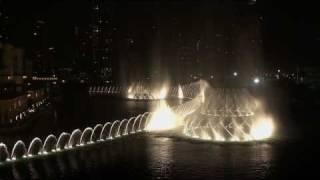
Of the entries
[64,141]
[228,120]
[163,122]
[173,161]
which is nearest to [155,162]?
[173,161]

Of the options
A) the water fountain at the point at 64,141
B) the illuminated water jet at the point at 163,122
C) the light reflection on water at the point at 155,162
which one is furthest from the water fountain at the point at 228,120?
the water fountain at the point at 64,141

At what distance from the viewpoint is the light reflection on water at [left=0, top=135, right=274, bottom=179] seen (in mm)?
29906

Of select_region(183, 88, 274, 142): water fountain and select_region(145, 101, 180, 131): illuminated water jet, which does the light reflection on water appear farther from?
select_region(145, 101, 180, 131): illuminated water jet

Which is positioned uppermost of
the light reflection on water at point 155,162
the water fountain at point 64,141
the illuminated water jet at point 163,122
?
the illuminated water jet at point 163,122

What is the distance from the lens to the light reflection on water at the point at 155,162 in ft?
98.1

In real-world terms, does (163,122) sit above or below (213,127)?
above

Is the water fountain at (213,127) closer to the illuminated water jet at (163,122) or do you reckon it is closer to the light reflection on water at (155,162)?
the illuminated water jet at (163,122)

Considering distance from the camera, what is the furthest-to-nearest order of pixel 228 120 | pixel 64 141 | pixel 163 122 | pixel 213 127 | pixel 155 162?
pixel 163 122 → pixel 228 120 → pixel 213 127 → pixel 64 141 → pixel 155 162

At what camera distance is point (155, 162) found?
33344 mm

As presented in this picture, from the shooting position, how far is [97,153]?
36.4 metres

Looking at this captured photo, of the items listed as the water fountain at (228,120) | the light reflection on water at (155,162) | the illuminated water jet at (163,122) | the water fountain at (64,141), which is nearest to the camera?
the light reflection on water at (155,162)

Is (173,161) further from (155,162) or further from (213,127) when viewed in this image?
(213,127)

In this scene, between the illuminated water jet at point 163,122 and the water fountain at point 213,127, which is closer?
the water fountain at point 213,127

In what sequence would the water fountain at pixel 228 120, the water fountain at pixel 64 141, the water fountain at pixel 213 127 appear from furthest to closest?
the water fountain at pixel 228 120, the water fountain at pixel 213 127, the water fountain at pixel 64 141
